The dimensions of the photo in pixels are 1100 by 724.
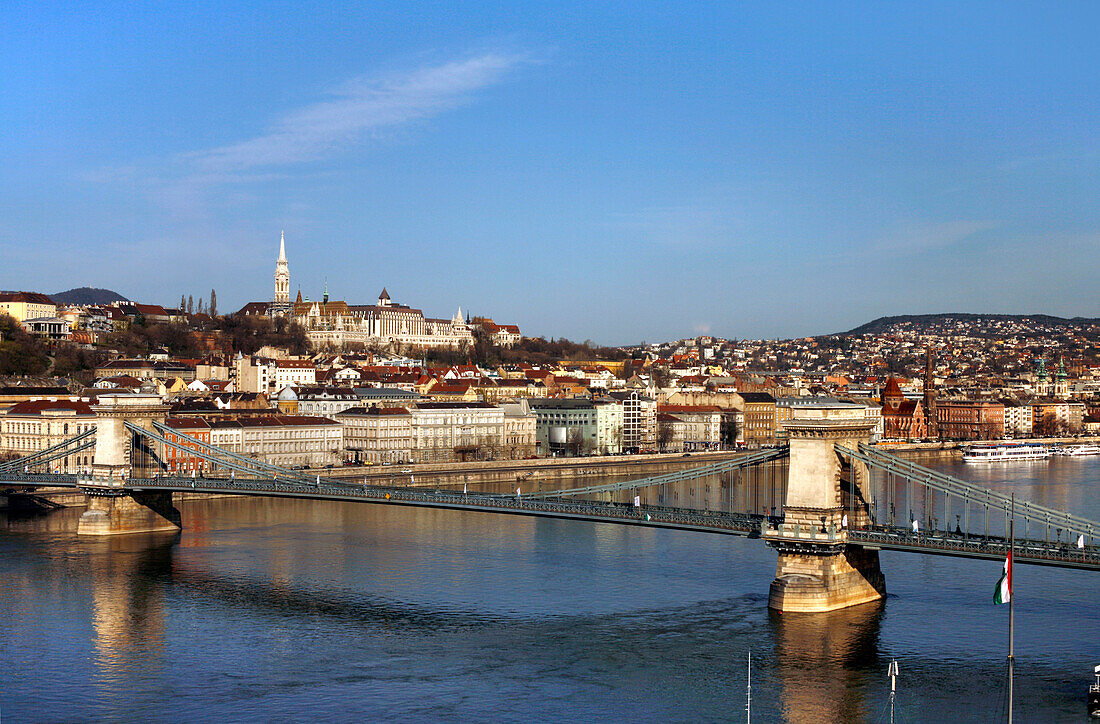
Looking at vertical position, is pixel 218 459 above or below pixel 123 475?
above

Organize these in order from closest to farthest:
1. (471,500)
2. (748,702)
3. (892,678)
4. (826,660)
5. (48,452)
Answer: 1. (748,702)
2. (892,678)
3. (826,660)
4. (471,500)
5. (48,452)

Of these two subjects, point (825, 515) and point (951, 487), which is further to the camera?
point (951, 487)

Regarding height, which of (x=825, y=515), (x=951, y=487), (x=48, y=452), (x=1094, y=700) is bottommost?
(x=1094, y=700)

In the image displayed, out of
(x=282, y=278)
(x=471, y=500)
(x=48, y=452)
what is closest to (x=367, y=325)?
(x=282, y=278)

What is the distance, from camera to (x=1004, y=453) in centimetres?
7250

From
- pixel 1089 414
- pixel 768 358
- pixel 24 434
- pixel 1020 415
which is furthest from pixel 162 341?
pixel 768 358

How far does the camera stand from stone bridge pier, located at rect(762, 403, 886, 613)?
2314 centimetres

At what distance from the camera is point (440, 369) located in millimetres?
86688

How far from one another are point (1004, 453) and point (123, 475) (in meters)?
50.5

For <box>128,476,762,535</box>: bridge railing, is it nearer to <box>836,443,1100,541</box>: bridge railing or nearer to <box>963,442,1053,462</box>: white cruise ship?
<box>836,443,1100,541</box>: bridge railing

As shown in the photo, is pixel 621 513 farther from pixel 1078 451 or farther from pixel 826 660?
pixel 1078 451

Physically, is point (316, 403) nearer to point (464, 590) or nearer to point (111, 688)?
point (464, 590)

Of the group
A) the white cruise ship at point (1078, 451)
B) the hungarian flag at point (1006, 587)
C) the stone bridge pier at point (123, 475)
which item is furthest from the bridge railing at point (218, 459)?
the white cruise ship at point (1078, 451)

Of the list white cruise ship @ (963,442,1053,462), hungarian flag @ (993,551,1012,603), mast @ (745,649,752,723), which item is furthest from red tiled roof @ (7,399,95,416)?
white cruise ship @ (963,442,1053,462)
